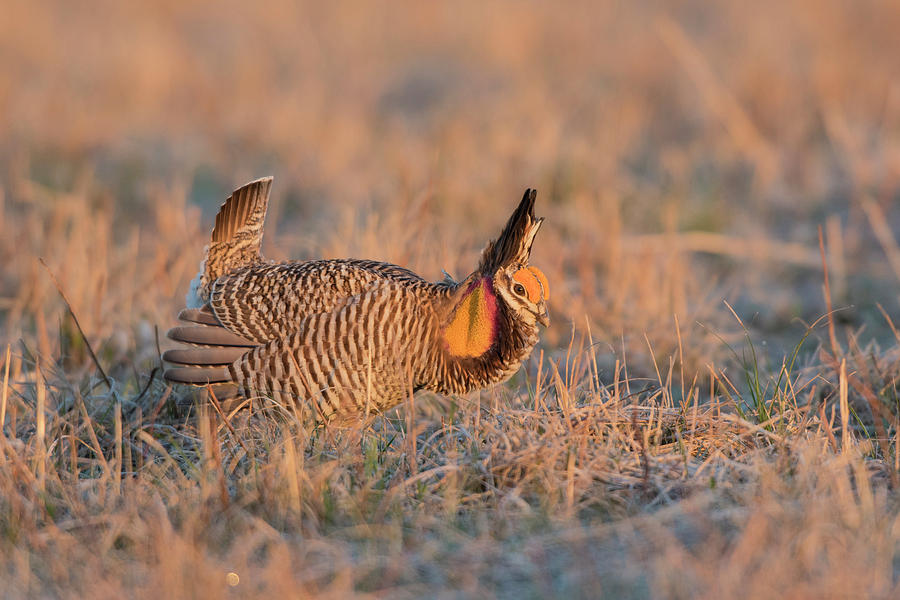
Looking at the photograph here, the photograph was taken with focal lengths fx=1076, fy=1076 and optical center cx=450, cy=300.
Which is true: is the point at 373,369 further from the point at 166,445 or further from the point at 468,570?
the point at 468,570

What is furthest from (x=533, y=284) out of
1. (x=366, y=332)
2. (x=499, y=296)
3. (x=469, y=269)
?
(x=469, y=269)

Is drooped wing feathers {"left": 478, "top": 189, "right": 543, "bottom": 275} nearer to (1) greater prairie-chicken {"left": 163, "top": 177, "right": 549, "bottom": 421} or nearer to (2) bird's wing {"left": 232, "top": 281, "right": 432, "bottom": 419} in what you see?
(1) greater prairie-chicken {"left": 163, "top": 177, "right": 549, "bottom": 421}

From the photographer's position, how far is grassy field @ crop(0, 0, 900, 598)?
2.47 meters

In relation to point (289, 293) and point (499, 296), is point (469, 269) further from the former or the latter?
point (289, 293)

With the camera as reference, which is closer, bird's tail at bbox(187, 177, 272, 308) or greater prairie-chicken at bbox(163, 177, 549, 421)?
greater prairie-chicken at bbox(163, 177, 549, 421)

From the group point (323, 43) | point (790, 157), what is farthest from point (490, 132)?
point (323, 43)

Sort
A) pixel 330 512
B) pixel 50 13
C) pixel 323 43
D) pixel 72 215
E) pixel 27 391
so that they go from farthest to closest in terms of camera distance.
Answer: pixel 50 13
pixel 323 43
pixel 72 215
pixel 27 391
pixel 330 512

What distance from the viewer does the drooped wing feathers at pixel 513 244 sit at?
3574mm

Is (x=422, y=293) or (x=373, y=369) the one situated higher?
(x=422, y=293)

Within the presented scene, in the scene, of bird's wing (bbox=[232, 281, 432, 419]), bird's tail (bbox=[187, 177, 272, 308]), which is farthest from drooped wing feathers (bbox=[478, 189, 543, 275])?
bird's tail (bbox=[187, 177, 272, 308])

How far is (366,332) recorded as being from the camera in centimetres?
349

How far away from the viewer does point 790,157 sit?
743 centimetres

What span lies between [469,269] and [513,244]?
150 centimetres

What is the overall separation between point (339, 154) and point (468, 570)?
5473 mm
